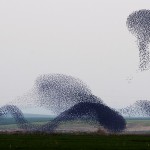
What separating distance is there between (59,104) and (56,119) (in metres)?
4.58

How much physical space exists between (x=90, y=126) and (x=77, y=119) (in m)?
4.35

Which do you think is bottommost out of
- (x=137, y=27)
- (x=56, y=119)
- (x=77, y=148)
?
(x=77, y=148)

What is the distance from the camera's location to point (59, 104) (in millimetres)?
81812

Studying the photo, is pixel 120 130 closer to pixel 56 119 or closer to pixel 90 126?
pixel 90 126

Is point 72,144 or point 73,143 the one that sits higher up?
point 73,143

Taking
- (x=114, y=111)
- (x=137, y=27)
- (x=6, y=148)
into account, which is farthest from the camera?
(x=114, y=111)

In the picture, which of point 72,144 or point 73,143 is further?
point 73,143

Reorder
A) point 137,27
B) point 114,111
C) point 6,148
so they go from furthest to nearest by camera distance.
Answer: point 114,111, point 137,27, point 6,148

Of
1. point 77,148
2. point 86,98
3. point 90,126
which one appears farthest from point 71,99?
point 77,148

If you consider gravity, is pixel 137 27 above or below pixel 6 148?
above

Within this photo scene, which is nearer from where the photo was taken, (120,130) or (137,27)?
(137,27)

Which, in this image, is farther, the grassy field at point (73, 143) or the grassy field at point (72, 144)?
the grassy field at point (73, 143)

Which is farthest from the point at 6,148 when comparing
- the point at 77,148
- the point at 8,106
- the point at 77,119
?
the point at 77,119

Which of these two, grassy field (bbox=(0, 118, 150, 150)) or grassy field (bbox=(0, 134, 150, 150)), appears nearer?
grassy field (bbox=(0, 134, 150, 150))
